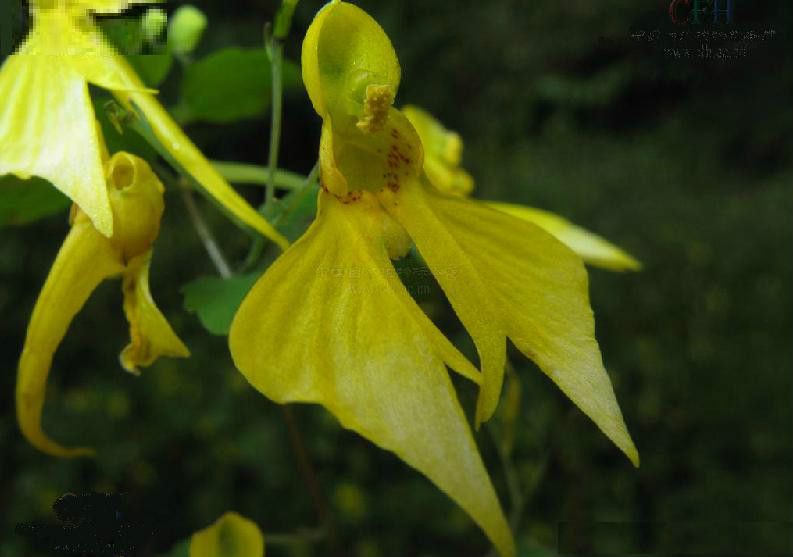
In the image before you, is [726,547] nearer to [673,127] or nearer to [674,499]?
[674,499]

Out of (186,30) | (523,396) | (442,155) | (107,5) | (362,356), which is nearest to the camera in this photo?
(362,356)

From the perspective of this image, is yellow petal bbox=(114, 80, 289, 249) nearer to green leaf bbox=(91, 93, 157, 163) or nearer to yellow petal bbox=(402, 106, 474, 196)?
green leaf bbox=(91, 93, 157, 163)

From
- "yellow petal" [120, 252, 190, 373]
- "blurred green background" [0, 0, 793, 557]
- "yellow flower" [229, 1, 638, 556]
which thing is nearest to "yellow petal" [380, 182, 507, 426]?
"yellow flower" [229, 1, 638, 556]

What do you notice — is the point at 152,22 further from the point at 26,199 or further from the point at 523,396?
the point at 523,396

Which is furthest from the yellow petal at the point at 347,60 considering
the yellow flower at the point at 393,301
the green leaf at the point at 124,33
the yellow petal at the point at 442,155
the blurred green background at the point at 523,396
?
the blurred green background at the point at 523,396

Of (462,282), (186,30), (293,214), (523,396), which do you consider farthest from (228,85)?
(523,396)

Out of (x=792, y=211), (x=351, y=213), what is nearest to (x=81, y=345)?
(x=351, y=213)
